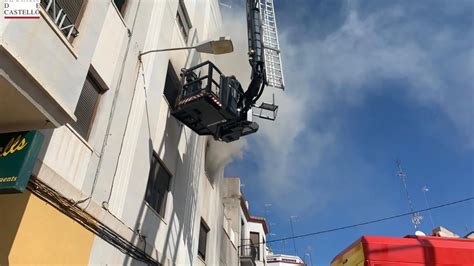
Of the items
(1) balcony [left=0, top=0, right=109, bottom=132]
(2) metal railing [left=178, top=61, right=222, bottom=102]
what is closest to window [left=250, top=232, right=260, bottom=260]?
(2) metal railing [left=178, top=61, right=222, bottom=102]

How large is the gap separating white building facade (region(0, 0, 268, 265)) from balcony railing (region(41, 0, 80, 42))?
0.02 m

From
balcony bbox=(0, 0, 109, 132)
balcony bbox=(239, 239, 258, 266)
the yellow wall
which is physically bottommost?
the yellow wall

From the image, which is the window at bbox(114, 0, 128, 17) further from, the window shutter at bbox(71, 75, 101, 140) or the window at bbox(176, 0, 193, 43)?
the window at bbox(176, 0, 193, 43)

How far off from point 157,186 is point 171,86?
334 cm

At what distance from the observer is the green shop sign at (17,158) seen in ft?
14.8

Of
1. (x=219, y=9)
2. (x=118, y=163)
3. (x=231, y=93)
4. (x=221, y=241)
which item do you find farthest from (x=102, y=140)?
(x=219, y=9)

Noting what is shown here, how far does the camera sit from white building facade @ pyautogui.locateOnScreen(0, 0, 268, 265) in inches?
194

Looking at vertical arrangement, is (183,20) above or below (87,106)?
above

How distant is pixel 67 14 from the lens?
6719mm

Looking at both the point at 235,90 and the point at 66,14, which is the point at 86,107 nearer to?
the point at 66,14

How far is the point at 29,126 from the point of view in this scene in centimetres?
507

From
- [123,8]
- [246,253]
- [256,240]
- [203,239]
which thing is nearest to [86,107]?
[123,8]

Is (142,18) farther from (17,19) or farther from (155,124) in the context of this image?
(17,19)

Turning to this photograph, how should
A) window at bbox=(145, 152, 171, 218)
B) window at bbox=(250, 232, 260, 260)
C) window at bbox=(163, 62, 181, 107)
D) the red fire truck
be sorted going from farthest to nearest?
window at bbox=(250, 232, 260, 260)
window at bbox=(163, 62, 181, 107)
window at bbox=(145, 152, 171, 218)
the red fire truck
